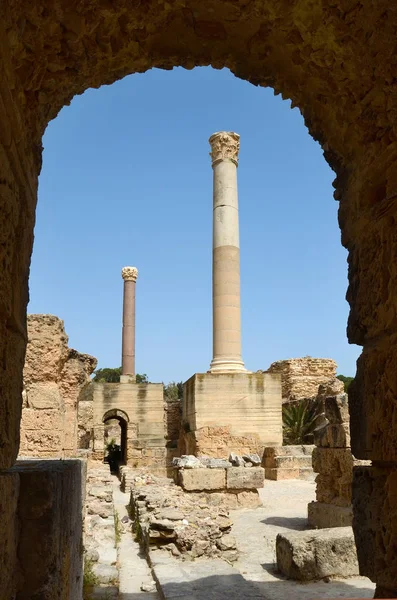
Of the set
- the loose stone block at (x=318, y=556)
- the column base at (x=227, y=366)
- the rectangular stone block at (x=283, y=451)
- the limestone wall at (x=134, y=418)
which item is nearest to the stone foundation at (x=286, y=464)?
the rectangular stone block at (x=283, y=451)

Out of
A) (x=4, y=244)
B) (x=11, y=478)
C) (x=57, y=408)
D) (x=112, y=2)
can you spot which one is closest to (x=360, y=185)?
(x=112, y=2)

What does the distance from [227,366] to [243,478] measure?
620 centimetres

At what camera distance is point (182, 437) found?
59.3 ft

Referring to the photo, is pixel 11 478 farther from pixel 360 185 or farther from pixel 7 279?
pixel 360 185

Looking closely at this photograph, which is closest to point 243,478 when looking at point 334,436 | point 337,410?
point 334,436

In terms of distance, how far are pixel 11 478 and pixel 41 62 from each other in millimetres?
1847

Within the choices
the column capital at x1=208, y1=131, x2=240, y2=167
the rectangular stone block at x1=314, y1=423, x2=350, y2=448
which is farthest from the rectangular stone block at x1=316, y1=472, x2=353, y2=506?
the column capital at x1=208, y1=131, x2=240, y2=167

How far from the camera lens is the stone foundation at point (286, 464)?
15.1 m

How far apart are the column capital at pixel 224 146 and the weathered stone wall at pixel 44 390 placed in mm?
12524

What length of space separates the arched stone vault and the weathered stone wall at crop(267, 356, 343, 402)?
75.7 feet

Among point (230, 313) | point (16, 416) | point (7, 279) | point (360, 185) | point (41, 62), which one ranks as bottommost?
point (16, 416)

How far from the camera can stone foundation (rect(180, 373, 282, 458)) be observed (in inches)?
617

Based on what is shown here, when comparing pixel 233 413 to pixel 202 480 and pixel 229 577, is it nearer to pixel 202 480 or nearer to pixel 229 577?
pixel 202 480

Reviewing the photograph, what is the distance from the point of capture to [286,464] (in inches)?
597
